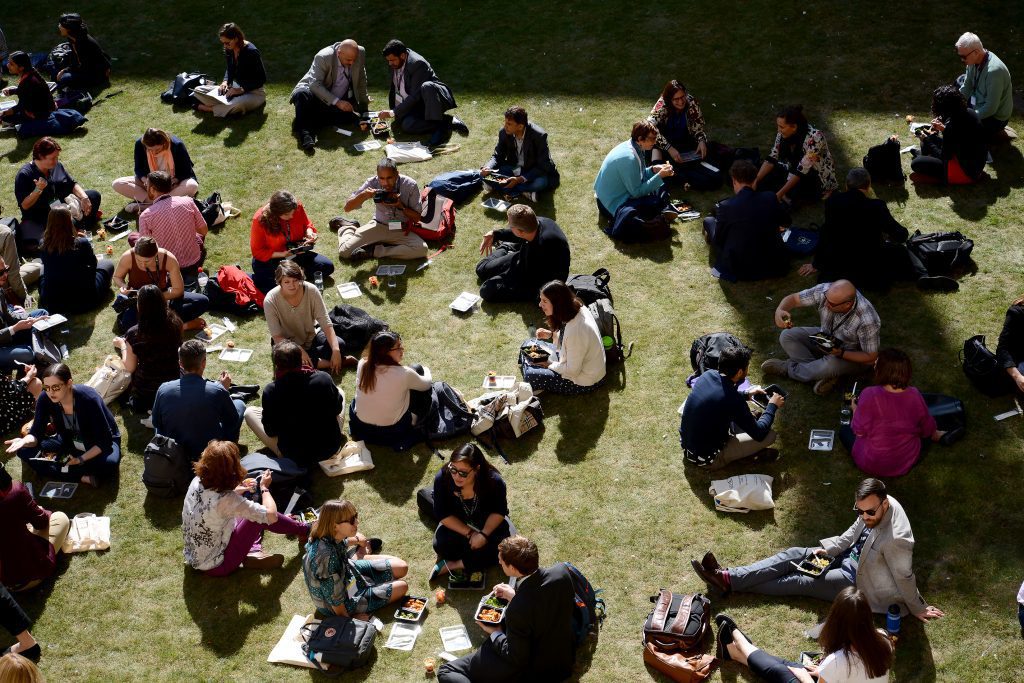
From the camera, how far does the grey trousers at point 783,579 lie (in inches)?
366

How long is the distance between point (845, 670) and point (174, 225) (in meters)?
9.92

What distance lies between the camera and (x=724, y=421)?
10.5 m

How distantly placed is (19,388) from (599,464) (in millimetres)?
6440

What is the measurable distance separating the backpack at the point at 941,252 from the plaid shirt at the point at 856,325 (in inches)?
79.0

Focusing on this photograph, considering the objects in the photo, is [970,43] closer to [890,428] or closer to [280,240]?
[890,428]

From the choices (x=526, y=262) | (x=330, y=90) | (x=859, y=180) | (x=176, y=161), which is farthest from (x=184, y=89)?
(x=859, y=180)

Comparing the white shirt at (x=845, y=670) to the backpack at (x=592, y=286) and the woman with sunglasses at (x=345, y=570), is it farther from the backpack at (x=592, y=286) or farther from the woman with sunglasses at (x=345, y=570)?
the backpack at (x=592, y=286)

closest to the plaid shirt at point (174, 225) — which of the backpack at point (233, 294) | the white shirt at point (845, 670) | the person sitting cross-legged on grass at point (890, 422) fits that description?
the backpack at point (233, 294)

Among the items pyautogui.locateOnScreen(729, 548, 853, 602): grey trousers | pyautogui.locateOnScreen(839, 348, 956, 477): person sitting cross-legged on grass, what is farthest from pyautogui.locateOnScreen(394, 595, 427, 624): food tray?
Answer: pyautogui.locateOnScreen(839, 348, 956, 477): person sitting cross-legged on grass

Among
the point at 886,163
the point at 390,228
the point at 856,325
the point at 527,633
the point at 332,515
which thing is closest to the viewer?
the point at 527,633

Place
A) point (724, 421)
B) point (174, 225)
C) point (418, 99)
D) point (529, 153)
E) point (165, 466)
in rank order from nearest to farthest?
point (724, 421)
point (165, 466)
point (174, 225)
point (529, 153)
point (418, 99)

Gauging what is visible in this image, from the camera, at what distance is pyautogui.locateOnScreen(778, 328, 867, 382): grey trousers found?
11.5m

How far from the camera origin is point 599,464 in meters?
11.0

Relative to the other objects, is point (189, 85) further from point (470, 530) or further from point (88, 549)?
point (470, 530)
